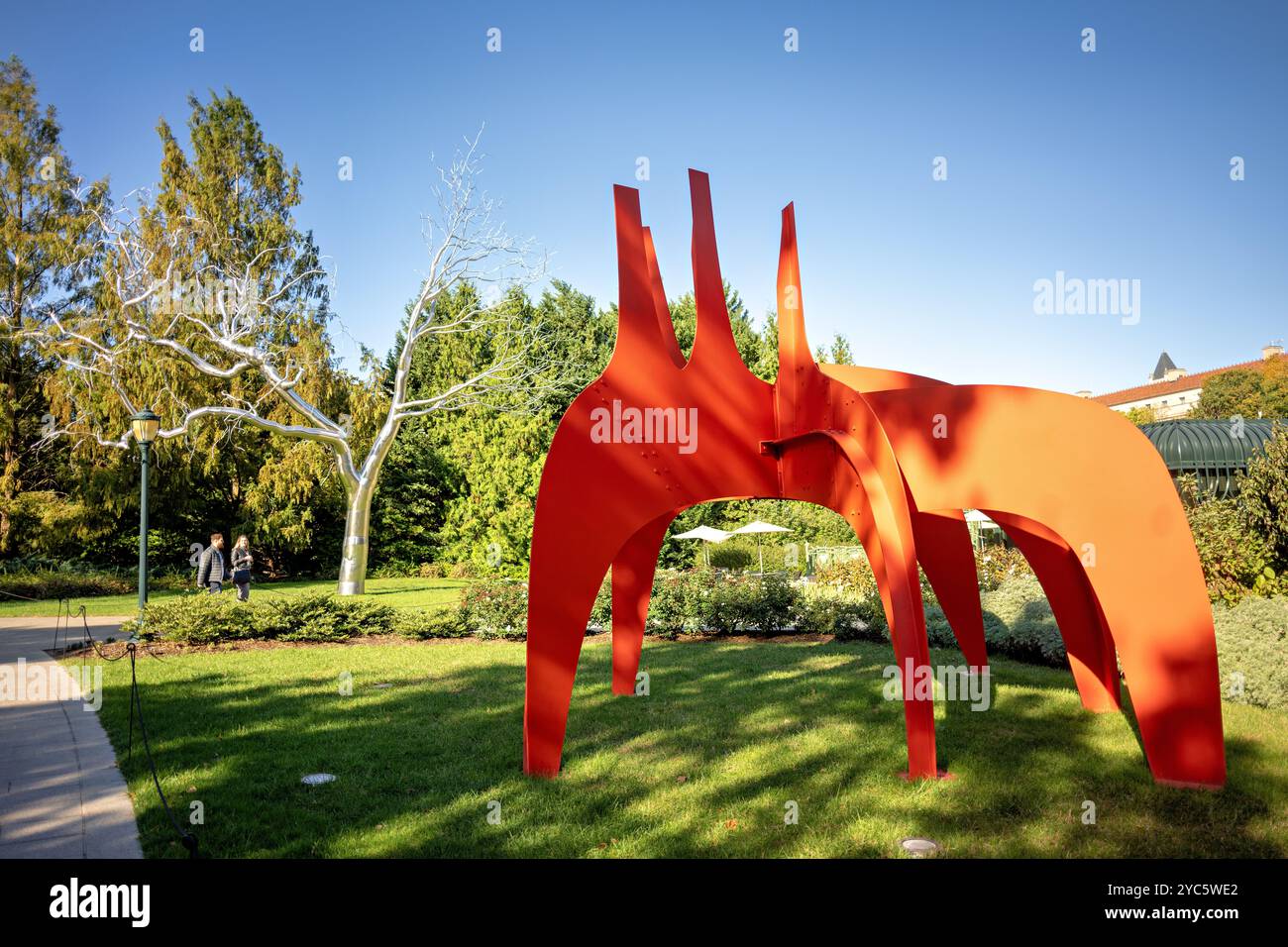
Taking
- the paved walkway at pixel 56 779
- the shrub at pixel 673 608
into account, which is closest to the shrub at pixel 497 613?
the shrub at pixel 673 608

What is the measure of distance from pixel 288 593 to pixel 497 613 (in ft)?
30.7

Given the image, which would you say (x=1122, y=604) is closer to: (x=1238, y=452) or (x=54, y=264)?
(x=1238, y=452)

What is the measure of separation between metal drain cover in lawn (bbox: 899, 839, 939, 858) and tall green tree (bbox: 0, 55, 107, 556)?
3035cm

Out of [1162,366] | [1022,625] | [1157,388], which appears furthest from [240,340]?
[1162,366]

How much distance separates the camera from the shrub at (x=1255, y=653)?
8359 millimetres

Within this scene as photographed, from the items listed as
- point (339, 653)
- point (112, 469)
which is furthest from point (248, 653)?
point (112, 469)

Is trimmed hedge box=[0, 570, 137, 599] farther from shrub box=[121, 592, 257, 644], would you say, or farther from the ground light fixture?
the ground light fixture

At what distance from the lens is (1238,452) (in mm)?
23266

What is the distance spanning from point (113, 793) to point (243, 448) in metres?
24.7

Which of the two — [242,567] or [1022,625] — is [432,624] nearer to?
[242,567]

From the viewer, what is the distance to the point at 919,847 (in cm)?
485

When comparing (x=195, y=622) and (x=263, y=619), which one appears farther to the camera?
(x=263, y=619)

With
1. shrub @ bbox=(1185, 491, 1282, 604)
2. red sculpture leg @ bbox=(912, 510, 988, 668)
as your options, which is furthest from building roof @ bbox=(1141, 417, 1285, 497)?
red sculpture leg @ bbox=(912, 510, 988, 668)

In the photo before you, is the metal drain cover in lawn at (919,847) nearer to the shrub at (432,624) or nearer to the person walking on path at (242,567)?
the shrub at (432,624)
